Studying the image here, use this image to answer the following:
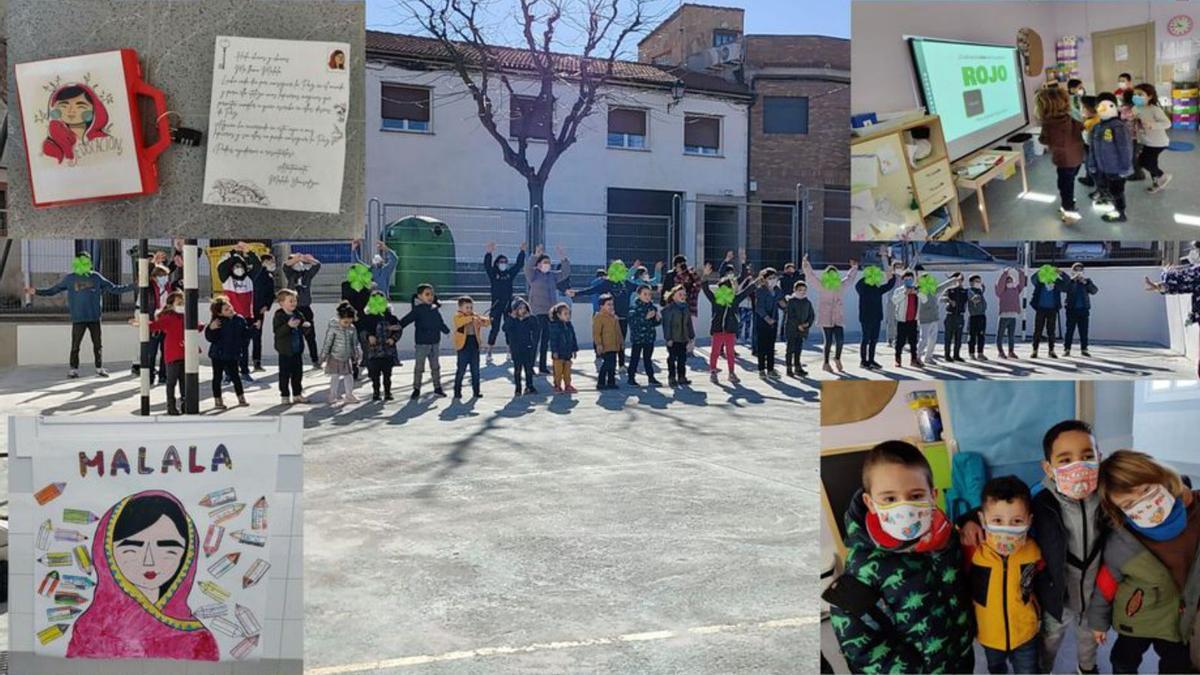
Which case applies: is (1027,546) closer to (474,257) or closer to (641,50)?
(474,257)

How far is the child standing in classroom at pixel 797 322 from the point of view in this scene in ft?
36.2

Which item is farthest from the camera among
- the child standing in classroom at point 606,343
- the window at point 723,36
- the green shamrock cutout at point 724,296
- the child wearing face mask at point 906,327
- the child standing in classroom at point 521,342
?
the window at point 723,36

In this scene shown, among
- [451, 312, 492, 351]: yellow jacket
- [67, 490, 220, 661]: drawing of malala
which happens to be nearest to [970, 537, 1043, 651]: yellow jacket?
[67, 490, 220, 661]: drawing of malala

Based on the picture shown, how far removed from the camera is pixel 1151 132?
93.8 inches

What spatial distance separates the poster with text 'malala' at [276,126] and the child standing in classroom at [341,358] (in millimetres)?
6403

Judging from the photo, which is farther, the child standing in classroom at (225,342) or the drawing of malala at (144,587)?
the child standing in classroom at (225,342)

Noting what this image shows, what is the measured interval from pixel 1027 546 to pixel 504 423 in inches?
232

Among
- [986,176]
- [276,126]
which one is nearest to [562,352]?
[276,126]

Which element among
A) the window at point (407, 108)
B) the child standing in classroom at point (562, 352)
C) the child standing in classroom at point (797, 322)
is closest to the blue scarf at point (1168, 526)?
the child standing in classroom at point (562, 352)

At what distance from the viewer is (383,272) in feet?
37.3

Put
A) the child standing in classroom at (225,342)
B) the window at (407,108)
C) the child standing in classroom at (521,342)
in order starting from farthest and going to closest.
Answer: the window at (407,108) < the child standing in classroom at (521,342) < the child standing in classroom at (225,342)

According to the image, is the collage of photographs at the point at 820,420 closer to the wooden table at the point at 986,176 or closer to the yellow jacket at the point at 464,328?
the wooden table at the point at 986,176

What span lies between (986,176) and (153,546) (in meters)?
2.13

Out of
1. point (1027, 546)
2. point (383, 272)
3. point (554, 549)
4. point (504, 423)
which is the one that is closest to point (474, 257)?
point (383, 272)
